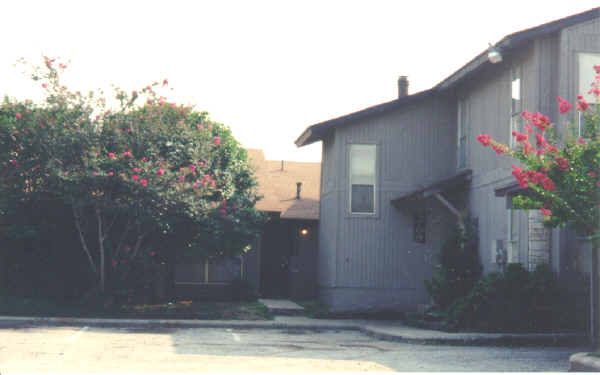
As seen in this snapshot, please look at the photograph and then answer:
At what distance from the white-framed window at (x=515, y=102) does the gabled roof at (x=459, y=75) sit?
584 mm

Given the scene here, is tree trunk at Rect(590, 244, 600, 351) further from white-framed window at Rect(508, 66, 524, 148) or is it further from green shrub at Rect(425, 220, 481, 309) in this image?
white-framed window at Rect(508, 66, 524, 148)

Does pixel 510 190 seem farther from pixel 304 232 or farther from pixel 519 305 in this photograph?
pixel 304 232

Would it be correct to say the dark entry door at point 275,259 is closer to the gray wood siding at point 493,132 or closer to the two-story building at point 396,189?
the two-story building at point 396,189

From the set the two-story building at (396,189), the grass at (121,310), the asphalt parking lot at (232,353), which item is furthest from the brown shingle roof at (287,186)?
the asphalt parking lot at (232,353)

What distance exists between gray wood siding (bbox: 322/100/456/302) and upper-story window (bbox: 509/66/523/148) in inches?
150

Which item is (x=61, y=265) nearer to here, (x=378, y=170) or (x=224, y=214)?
A: (x=224, y=214)

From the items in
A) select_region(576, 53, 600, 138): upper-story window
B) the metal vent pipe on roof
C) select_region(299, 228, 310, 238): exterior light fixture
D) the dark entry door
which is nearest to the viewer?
select_region(576, 53, 600, 138): upper-story window

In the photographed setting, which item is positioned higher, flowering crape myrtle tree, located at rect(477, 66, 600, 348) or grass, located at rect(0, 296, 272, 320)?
flowering crape myrtle tree, located at rect(477, 66, 600, 348)

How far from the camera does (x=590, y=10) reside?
46.5 ft

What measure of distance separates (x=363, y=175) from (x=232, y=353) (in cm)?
902

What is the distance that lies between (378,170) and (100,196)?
742cm

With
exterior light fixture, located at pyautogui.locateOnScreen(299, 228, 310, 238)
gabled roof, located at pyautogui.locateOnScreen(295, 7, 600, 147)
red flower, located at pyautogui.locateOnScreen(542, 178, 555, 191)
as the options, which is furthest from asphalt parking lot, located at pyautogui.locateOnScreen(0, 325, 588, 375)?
exterior light fixture, located at pyautogui.locateOnScreen(299, 228, 310, 238)

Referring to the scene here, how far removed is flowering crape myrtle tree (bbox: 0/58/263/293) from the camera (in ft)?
55.3

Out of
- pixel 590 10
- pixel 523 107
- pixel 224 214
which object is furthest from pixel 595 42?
pixel 224 214
